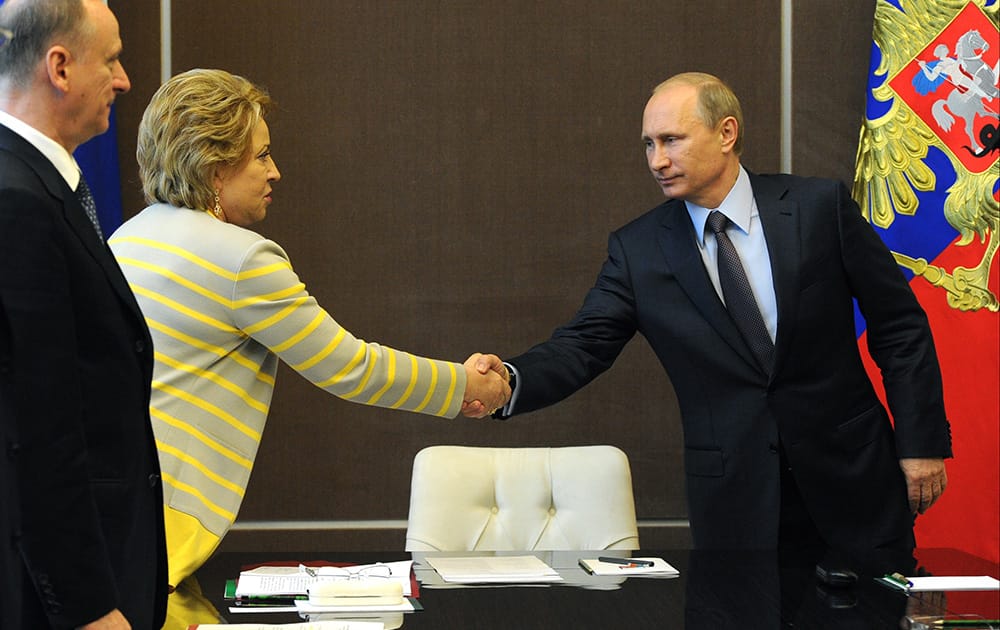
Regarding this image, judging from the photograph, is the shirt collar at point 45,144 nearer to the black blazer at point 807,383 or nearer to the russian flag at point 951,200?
the black blazer at point 807,383

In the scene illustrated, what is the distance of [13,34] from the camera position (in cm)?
167

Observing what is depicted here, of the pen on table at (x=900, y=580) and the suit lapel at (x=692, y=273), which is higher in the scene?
the suit lapel at (x=692, y=273)

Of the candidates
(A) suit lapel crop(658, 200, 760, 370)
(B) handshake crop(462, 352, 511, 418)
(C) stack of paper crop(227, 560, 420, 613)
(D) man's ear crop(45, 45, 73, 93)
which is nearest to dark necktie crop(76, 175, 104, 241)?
(D) man's ear crop(45, 45, 73, 93)

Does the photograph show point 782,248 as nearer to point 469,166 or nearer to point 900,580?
point 900,580

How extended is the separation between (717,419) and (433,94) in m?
1.85

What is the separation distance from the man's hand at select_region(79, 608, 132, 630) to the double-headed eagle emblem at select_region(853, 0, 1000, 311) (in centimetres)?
307

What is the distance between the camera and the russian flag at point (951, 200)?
3.81 meters

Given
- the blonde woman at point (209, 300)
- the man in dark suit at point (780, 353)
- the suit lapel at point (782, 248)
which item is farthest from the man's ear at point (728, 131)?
the blonde woman at point (209, 300)

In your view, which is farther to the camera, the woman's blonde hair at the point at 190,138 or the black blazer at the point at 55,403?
the woman's blonde hair at the point at 190,138

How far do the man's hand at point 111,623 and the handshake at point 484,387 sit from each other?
1.52 m

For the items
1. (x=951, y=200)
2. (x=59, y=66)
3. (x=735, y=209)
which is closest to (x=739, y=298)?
(x=735, y=209)

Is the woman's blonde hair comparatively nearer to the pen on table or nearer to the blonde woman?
the blonde woman

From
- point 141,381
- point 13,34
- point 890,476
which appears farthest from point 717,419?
A: point 13,34

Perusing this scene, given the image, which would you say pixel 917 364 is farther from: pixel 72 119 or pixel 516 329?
pixel 72 119
